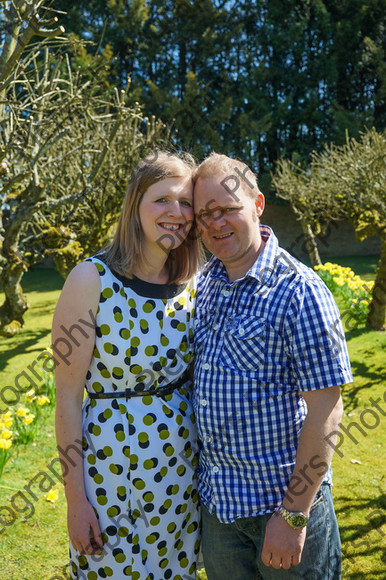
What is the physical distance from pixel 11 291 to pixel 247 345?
5918 millimetres

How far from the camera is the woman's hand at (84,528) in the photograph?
1.76 m

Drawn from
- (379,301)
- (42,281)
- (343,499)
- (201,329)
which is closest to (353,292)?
(379,301)

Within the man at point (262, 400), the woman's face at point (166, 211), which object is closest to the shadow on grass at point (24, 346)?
the woman's face at point (166, 211)

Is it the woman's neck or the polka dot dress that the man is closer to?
the polka dot dress

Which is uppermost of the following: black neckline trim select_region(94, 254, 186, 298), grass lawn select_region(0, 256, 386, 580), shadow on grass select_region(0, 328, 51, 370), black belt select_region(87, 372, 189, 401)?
black neckline trim select_region(94, 254, 186, 298)

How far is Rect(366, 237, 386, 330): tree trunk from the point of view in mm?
7094

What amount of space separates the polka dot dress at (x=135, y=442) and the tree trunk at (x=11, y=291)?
16.0ft

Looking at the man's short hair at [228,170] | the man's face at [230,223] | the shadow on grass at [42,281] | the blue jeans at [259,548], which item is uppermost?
the man's short hair at [228,170]

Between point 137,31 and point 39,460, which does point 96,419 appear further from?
point 137,31

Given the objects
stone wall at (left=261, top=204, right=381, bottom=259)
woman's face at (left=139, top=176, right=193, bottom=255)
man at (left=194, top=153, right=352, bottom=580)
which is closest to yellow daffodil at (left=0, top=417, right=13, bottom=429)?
man at (left=194, top=153, right=352, bottom=580)

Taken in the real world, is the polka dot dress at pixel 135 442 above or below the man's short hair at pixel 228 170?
below

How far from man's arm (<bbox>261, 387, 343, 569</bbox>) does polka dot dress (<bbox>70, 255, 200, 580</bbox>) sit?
43 cm

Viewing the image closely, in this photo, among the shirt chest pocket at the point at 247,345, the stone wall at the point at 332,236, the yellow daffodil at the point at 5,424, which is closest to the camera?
the shirt chest pocket at the point at 247,345

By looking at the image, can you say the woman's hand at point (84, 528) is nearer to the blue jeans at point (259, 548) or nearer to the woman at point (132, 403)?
the woman at point (132, 403)
